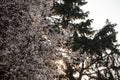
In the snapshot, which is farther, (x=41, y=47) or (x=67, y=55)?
(x=67, y=55)

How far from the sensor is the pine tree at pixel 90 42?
21381 mm

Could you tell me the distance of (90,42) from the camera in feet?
74.1

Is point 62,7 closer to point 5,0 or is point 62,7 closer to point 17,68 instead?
point 5,0

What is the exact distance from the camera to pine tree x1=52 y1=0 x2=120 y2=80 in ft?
70.1

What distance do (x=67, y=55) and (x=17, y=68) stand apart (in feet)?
22.7

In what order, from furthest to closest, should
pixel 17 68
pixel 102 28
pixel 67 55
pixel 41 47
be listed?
pixel 102 28 < pixel 67 55 < pixel 41 47 < pixel 17 68

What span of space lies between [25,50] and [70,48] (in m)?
7.32

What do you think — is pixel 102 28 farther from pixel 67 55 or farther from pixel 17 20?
pixel 17 20

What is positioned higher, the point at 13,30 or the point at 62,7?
the point at 62,7

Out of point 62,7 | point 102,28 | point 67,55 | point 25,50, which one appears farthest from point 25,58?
Result: point 102,28

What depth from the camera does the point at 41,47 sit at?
12.9m

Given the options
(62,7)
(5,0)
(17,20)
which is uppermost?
(62,7)

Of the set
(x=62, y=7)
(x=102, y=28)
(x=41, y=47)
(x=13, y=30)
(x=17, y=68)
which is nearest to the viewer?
(x=17, y=68)

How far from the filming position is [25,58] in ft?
37.9
